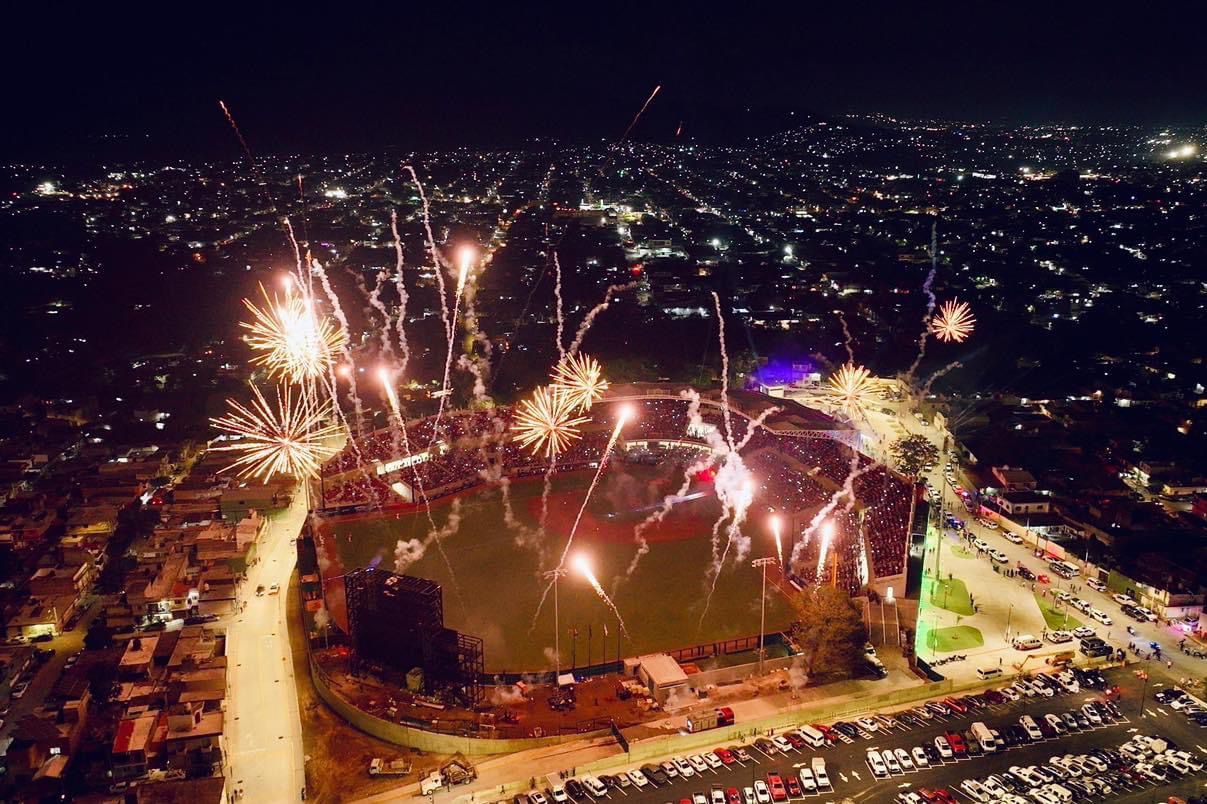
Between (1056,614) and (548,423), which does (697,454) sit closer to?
(548,423)

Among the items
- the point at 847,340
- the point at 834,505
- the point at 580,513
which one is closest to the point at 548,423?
the point at 580,513

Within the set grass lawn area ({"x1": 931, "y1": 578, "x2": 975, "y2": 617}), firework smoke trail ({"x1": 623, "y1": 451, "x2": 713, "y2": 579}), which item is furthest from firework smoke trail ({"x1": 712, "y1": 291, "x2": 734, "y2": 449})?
grass lawn area ({"x1": 931, "y1": 578, "x2": 975, "y2": 617})

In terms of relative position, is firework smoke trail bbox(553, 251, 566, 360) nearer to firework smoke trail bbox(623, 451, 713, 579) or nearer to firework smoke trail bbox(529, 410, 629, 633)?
firework smoke trail bbox(529, 410, 629, 633)

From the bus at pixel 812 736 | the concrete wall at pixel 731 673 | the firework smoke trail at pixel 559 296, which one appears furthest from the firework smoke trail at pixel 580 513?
the firework smoke trail at pixel 559 296

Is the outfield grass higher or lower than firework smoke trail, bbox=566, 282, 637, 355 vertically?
lower

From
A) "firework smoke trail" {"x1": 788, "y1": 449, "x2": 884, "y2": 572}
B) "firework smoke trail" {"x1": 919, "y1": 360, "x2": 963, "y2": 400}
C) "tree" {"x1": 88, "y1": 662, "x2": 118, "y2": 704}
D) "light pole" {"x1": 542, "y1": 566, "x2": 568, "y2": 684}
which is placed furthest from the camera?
"firework smoke trail" {"x1": 919, "y1": 360, "x2": 963, "y2": 400}
